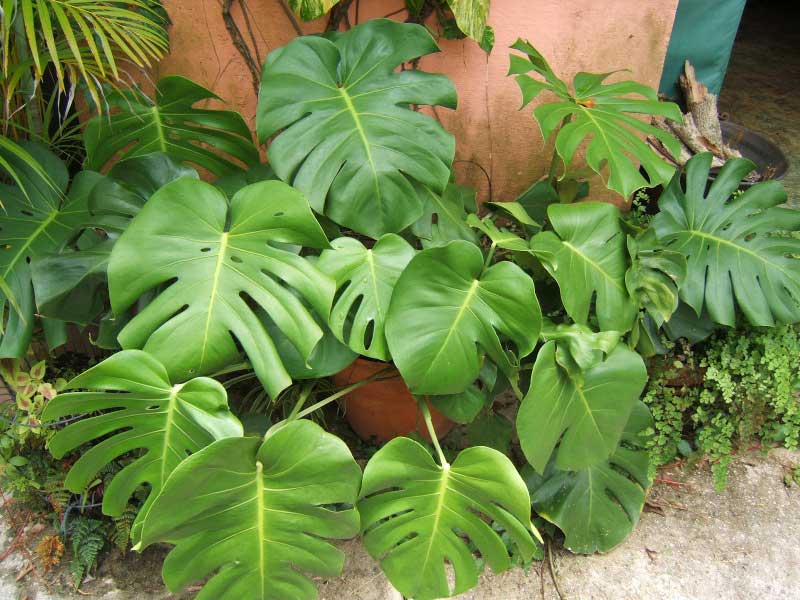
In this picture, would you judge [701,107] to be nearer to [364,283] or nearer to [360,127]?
[360,127]

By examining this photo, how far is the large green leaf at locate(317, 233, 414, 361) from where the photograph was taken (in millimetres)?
1544

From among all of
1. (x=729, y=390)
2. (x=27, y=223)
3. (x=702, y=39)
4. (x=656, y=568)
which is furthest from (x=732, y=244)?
(x=27, y=223)

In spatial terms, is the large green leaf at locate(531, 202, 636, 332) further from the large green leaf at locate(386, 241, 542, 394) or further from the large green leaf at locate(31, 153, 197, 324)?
the large green leaf at locate(31, 153, 197, 324)

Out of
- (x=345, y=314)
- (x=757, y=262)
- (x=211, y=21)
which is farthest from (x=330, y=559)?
(x=211, y=21)

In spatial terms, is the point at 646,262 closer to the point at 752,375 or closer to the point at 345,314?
the point at 752,375

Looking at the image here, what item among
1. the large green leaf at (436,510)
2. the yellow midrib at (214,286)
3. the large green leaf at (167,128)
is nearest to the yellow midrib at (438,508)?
the large green leaf at (436,510)

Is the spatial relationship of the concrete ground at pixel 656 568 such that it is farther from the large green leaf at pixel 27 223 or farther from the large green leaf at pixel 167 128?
the large green leaf at pixel 167 128

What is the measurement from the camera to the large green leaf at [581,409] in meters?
1.56

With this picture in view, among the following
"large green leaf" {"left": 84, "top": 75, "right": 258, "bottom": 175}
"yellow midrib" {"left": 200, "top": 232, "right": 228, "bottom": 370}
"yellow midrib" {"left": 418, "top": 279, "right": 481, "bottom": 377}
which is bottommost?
"yellow midrib" {"left": 418, "top": 279, "right": 481, "bottom": 377}

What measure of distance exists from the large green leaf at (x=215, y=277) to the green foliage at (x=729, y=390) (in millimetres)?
1085

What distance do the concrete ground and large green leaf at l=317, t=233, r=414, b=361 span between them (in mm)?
742

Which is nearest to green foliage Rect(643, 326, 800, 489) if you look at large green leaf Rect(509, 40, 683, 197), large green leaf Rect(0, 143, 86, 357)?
large green leaf Rect(509, 40, 683, 197)

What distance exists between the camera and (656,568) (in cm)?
192

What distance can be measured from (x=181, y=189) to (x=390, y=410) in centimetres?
97
